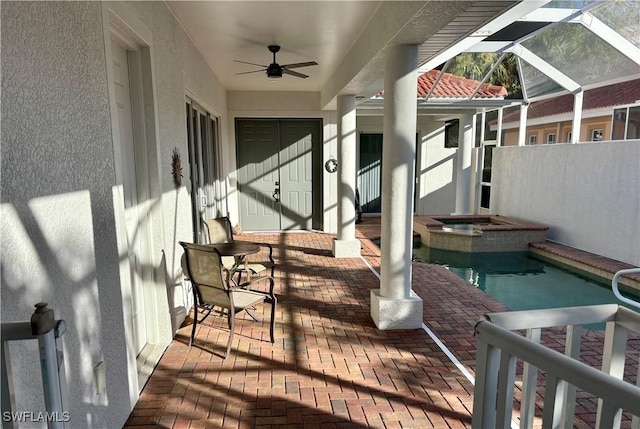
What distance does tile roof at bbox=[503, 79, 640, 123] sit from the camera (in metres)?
6.37

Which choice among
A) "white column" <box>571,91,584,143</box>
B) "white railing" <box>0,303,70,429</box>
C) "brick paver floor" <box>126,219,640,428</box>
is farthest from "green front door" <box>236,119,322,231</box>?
"white railing" <box>0,303,70,429</box>

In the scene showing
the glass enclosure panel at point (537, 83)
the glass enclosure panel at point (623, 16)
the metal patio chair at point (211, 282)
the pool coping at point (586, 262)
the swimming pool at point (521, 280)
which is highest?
the glass enclosure panel at point (623, 16)

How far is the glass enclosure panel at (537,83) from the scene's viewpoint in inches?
292

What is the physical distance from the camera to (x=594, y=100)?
287 inches

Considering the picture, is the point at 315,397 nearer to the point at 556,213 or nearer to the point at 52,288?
the point at 52,288

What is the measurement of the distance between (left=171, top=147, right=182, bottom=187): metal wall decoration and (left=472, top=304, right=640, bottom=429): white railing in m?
2.87

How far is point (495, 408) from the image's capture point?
1.46m

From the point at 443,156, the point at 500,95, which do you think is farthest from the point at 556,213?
the point at 443,156

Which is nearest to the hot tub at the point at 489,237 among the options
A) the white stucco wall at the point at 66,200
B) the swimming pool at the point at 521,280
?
the swimming pool at the point at 521,280

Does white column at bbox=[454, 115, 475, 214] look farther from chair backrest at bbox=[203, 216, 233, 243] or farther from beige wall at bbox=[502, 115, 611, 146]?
chair backrest at bbox=[203, 216, 233, 243]

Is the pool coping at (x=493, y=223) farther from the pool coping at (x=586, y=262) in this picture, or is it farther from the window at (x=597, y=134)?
the window at (x=597, y=134)

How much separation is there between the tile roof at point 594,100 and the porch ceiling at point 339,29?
3.38 metres

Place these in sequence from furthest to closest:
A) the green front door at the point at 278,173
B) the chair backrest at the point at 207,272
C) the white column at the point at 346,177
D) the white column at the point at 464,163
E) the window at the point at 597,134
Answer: the white column at the point at 464,163
the green front door at the point at 278,173
the window at the point at 597,134
the white column at the point at 346,177
the chair backrest at the point at 207,272

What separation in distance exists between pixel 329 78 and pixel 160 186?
422cm
